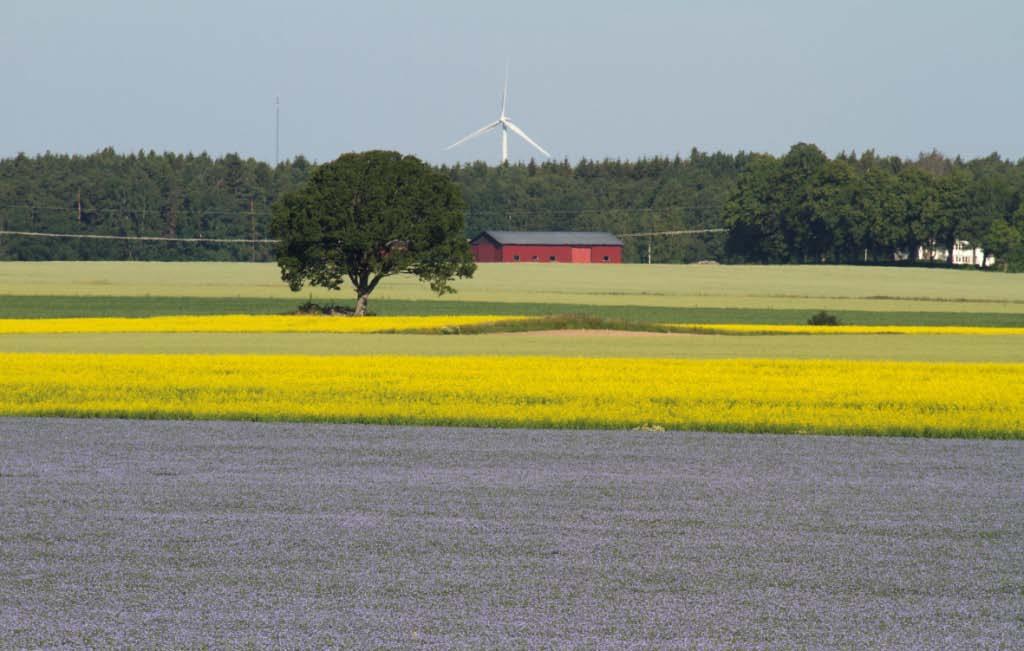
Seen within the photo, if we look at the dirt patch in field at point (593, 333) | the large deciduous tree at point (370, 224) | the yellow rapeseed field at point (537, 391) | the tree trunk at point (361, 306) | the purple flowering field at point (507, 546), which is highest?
the large deciduous tree at point (370, 224)

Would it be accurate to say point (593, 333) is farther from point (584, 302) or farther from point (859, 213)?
point (859, 213)

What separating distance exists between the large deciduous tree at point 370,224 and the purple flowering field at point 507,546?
54284 millimetres

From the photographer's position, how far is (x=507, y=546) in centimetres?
1407

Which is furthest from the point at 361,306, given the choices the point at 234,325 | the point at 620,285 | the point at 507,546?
the point at 507,546

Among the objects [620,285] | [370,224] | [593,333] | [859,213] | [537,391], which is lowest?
[537,391]

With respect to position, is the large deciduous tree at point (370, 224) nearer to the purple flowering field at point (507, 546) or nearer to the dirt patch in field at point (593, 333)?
the dirt patch in field at point (593, 333)

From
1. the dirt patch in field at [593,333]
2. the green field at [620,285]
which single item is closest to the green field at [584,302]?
the green field at [620,285]

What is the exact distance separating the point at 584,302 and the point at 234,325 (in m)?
40.5

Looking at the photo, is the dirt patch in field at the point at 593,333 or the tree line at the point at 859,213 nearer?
the dirt patch in field at the point at 593,333

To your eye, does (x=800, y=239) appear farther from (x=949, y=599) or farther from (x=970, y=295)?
(x=949, y=599)

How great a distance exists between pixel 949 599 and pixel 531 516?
5.04 m

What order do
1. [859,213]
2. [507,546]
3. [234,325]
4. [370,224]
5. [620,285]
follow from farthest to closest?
1. [859,213]
2. [620,285]
3. [370,224]
4. [234,325]
5. [507,546]

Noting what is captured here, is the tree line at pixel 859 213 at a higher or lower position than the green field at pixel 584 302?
higher

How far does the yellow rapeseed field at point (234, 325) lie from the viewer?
62656mm
